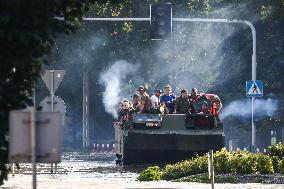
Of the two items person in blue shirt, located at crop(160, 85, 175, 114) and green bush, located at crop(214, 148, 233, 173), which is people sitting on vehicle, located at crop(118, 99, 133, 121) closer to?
person in blue shirt, located at crop(160, 85, 175, 114)

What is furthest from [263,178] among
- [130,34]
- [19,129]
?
[130,34]

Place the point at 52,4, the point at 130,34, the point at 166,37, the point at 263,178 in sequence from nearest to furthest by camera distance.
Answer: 1. the point at 52,4
2. the point at 263,178
3. the point at 166,37
4. the point at 130,34

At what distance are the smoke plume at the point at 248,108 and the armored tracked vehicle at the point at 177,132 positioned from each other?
1980 cm

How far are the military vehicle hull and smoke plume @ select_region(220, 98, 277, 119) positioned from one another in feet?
65.6

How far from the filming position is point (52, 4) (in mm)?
14984

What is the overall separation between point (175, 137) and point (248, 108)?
22.6m

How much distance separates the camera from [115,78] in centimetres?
5794

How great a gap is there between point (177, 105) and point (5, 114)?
16.2m

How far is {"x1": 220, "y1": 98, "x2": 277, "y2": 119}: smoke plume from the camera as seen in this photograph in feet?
165

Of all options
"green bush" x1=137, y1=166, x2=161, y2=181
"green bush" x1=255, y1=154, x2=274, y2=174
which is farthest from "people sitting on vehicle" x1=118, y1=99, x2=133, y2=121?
"green bush" x1=255, y1=154, x2=274, y2=174

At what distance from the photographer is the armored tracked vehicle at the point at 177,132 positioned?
98.8 ft

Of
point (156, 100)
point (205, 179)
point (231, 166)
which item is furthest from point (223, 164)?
point (156, 100)

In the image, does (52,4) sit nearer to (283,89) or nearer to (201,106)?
(201,106)

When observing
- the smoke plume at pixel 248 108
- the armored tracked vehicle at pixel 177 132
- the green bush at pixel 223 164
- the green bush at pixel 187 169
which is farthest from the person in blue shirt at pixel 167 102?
the smoke plume at pixel 248 108
